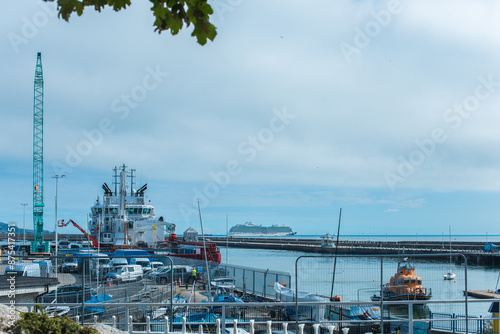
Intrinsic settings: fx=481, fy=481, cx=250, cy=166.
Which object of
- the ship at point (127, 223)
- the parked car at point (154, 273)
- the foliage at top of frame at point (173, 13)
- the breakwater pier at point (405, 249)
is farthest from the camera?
the breakwater pier at point (405, 249)

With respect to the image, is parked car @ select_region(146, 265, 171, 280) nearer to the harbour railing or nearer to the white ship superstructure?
the harbour railing

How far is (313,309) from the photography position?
15.7 meters

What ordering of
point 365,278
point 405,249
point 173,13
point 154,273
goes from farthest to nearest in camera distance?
point 405,249
point 154,273
point 365,278
point 173,13

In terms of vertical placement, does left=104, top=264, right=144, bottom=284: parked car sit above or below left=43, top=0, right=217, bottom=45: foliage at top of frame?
below

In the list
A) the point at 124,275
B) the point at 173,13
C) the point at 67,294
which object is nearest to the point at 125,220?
the point at 124,275

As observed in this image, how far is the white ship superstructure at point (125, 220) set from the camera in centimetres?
6000

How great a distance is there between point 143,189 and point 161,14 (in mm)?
65798

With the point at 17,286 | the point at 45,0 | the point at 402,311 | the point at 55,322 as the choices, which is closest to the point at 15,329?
the point at 55,322

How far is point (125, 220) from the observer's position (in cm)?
6016

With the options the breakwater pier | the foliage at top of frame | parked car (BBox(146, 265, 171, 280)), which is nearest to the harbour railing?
parked car (BBox(146, 265, 171, 280))

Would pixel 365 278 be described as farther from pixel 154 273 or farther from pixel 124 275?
pixel 124 275

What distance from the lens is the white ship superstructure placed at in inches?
2362

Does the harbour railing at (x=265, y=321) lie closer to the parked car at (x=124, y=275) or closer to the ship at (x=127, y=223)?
the parked car at (x=124, y=275)

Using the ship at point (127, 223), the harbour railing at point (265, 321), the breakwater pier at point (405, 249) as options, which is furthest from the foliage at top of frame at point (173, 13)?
the ship at point (127, 223)
